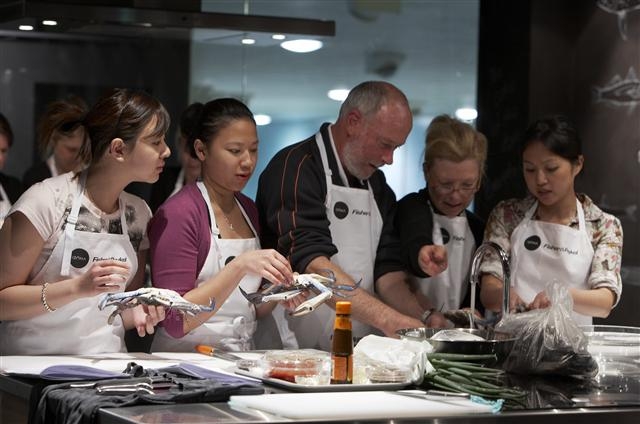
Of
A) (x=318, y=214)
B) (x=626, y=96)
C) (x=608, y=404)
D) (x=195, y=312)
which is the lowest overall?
(x=608, y=404)

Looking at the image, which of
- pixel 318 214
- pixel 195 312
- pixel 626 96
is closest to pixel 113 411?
pixel 195 312

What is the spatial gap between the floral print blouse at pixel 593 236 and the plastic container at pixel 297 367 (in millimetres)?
1423

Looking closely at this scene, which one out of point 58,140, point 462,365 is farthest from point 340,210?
point 462,365

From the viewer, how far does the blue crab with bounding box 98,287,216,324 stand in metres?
2.92

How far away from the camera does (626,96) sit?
4582 millimetres

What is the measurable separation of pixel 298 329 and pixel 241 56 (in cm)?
108

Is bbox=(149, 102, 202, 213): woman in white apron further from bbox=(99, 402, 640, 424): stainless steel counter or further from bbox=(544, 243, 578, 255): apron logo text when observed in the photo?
bbox=(99, 402, 640, 424): stainless steel counter

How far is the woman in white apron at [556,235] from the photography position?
3.95 m

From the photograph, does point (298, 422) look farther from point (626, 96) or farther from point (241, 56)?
point (626, 96)

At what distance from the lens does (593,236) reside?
4.02 m

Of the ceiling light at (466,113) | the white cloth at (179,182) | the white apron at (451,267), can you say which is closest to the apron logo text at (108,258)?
the white cloth at (179,182)

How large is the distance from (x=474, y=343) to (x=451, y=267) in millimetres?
1212

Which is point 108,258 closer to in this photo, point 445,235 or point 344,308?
point 344,308

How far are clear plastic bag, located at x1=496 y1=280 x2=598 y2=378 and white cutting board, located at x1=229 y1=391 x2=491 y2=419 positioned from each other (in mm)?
548
